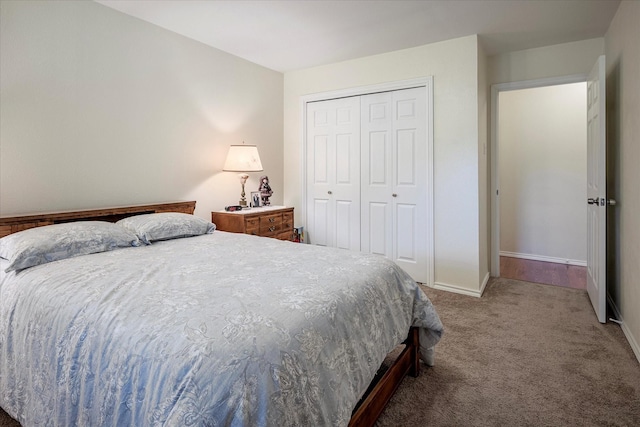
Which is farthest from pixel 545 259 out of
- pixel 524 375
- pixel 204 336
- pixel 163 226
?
pixel 204 336

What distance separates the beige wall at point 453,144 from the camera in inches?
132

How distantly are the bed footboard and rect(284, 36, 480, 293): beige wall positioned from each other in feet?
5.43

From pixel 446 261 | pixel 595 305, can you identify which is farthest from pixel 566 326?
pixel 446 261

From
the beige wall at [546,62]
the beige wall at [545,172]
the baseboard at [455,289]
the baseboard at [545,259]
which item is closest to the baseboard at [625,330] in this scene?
the baseboard at [455,289]

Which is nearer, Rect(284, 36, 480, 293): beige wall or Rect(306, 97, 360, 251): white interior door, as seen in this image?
Rect(284, 36, 480, 293): beige wall

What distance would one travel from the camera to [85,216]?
8.20 ft

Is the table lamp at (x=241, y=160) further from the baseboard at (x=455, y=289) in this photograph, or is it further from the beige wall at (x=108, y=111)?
the baseboard at (x=455, y=289)

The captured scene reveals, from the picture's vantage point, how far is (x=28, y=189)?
2.35m

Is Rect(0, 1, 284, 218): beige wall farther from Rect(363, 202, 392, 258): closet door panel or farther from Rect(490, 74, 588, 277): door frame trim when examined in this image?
Rect(490, 74, 588, 277): door frame trim

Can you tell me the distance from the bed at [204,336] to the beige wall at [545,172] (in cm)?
360

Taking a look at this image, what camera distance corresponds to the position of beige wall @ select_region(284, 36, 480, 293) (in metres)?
3.34

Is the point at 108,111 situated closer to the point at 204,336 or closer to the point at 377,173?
the point at 204,336

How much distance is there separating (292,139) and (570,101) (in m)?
3.52

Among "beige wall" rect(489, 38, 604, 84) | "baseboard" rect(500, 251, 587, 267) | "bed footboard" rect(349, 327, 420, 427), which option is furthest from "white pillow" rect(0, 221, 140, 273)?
"baseboard" rect(500, 251, 587, 267)
